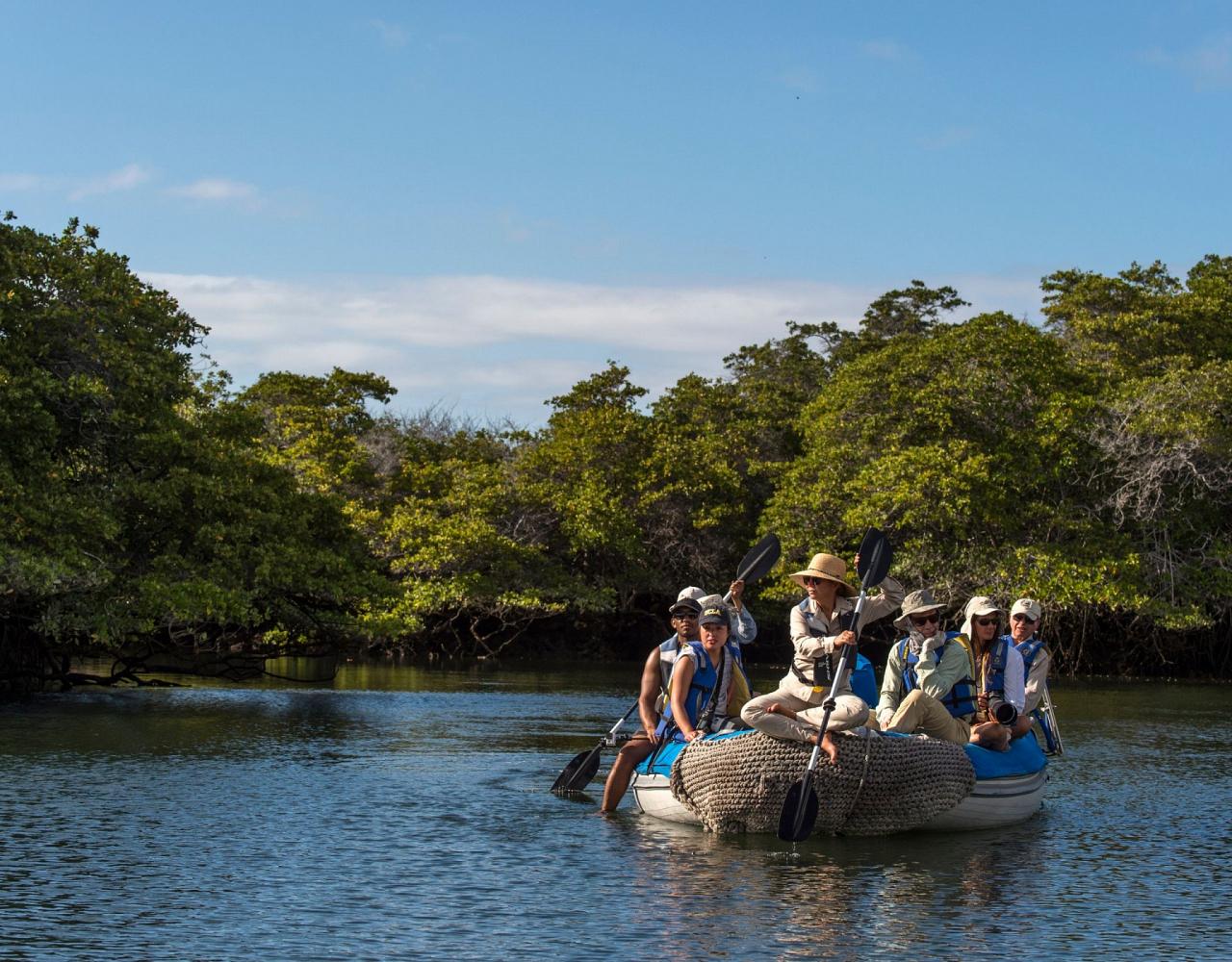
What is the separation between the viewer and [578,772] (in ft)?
48.0

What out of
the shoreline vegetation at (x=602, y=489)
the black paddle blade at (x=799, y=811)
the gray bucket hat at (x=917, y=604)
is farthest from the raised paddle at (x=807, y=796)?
the shoreline vegetation at (x=602, y=489)

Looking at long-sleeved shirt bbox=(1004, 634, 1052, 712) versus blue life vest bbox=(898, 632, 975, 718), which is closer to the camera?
blue life vest bbox=(898, 632, 975, 718)

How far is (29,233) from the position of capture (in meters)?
23.3

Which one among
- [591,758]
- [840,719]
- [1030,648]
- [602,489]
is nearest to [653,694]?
[591,758]

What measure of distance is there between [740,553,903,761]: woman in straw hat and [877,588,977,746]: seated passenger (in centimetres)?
29

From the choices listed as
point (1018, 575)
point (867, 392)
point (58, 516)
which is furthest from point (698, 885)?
point (867, 392)

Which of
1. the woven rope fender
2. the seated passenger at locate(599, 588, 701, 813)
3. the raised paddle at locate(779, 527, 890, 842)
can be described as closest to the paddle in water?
the seated passenger at locate(599, 588, 701, 813)

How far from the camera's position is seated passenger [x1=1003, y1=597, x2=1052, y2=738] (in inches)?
549

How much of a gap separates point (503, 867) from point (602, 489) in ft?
97.3

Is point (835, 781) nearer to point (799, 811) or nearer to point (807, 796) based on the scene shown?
point (807, 796)

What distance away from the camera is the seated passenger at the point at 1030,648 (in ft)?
45.8

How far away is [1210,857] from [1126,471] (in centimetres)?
2196

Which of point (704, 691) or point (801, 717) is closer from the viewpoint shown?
point (801, 717)

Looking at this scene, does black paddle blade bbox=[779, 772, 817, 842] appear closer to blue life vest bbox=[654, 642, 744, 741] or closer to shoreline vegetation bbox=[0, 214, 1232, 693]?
blue life vest bbox=[654, 642, 744, 741]
